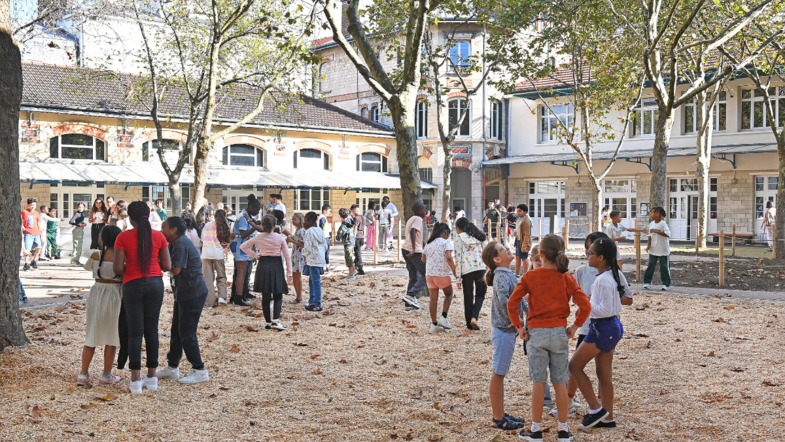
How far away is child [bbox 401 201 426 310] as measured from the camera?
10.4 m

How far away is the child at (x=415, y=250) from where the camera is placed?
10.4 metres

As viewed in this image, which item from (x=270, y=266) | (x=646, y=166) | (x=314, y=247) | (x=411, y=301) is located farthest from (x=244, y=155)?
(x=270, y=266)

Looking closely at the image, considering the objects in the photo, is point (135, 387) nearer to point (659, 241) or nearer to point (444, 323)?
point (444, 323)

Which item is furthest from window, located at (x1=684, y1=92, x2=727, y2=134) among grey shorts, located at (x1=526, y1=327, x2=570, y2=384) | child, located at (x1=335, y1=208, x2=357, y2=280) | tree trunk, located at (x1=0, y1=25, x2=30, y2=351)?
tree trunk, located at (x1=0, y1=25, x2=30, y2=351)

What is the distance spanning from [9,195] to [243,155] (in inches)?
886

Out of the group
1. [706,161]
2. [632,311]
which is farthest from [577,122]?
[632,311]

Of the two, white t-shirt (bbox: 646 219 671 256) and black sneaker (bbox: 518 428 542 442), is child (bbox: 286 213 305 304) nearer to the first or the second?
white t-shirt (bbox: 646 219 671 256)

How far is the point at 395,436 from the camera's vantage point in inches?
198

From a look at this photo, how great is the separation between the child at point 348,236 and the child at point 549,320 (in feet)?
31.1

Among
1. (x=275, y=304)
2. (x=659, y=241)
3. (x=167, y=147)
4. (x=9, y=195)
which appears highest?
(x=167, y=147)

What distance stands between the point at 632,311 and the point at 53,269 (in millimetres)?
13370

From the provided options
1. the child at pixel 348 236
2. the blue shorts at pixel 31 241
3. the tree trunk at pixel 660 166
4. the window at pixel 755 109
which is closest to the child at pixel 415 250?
the child at pixel 348 236

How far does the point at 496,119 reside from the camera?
3462 cm

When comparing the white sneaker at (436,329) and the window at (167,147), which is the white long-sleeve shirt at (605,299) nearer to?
the white sneaker at (436,329)
